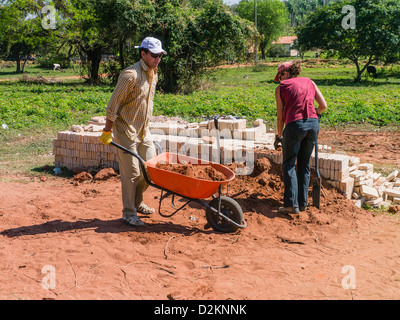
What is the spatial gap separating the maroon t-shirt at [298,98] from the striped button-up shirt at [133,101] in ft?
4.99

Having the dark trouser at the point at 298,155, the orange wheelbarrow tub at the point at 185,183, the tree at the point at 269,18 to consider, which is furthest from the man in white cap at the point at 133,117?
the tree at the point at 269,18

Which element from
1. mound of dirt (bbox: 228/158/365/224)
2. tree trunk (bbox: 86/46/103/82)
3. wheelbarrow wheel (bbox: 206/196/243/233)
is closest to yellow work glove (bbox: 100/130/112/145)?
wheelbarrow wheel (bbox: 206/196/243/233)

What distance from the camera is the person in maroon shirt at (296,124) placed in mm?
5035

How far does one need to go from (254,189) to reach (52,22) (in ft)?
73.9

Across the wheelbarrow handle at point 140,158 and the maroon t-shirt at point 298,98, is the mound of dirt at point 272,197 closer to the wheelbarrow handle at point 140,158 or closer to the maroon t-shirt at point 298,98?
the maroon t-shirt at point 298,98

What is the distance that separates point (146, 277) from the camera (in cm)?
389

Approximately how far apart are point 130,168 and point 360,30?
2442 cm

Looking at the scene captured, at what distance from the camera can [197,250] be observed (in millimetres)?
4461

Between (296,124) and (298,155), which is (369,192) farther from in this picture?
(296,124)

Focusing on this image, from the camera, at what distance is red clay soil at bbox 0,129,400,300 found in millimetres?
3684

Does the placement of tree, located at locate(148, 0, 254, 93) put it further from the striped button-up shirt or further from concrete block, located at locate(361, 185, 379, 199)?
the striped button-up shirt

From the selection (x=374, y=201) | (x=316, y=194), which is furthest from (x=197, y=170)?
(x=374, y=201)

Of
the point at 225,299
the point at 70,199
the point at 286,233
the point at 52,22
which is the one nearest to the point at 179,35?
the point at 52,22
